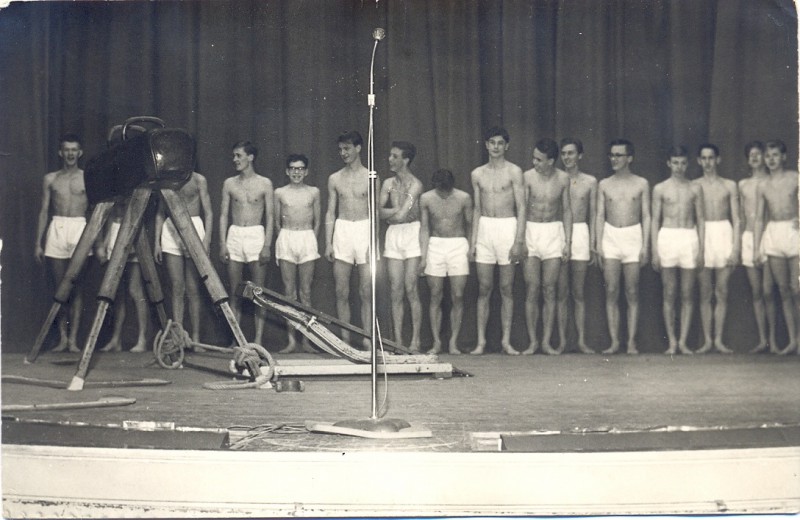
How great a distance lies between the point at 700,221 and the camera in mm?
6746

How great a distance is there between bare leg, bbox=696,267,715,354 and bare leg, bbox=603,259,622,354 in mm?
627

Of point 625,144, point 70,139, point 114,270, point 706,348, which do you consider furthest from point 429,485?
point 70,139

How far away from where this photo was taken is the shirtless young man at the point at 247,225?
697 centimetres

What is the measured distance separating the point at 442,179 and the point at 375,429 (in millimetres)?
3068

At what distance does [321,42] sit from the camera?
6324 mm

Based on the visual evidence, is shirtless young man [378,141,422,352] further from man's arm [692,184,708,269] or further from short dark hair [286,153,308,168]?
man's arm [692,184,708,269]

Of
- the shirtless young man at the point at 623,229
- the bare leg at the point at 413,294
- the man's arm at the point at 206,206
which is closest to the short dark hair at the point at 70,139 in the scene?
the man's arm at the point at 206,206

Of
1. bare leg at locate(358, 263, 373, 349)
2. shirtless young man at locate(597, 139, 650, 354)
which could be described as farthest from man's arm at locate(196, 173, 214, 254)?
shirtless young man at locate(597, 139, 650, 354)

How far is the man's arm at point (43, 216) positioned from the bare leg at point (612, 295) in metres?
4.34

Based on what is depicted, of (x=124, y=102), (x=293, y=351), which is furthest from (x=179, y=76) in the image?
(x=293, y=351)

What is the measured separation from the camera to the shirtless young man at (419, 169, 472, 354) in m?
6.89

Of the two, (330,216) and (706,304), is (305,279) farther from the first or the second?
(706,304)

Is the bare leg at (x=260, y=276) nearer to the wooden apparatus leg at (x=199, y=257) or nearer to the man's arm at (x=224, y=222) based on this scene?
the man's arm at (x=224, y=222)

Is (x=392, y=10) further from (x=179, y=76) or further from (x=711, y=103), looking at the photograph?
(x=711, y=103)
